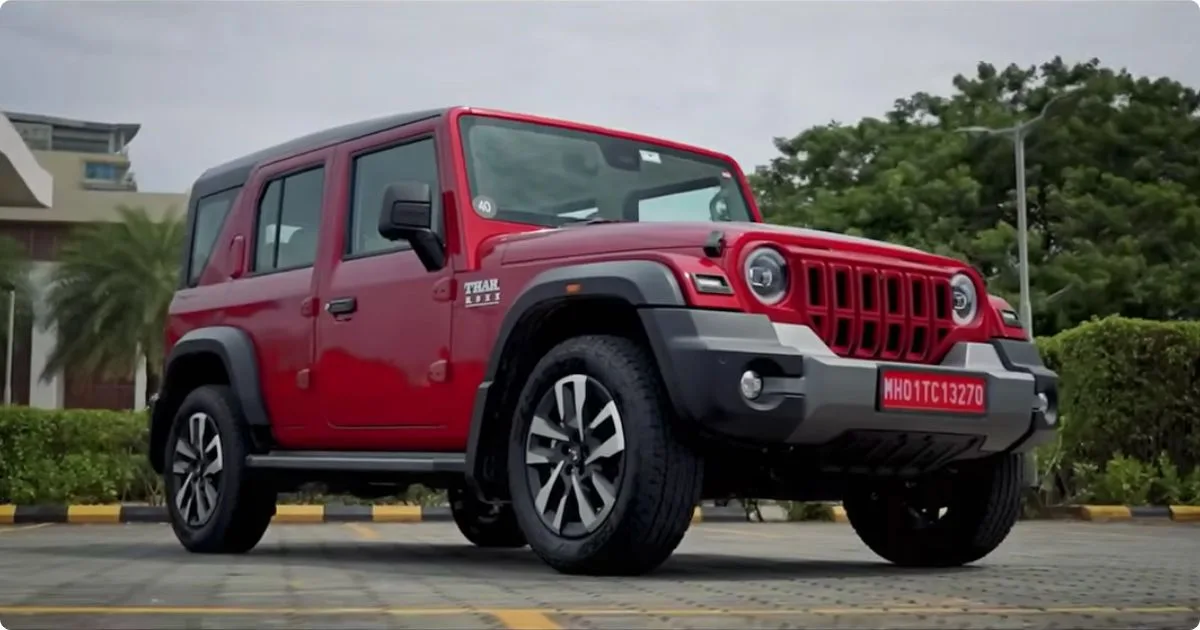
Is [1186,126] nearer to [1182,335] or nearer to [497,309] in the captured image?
[1182,335]

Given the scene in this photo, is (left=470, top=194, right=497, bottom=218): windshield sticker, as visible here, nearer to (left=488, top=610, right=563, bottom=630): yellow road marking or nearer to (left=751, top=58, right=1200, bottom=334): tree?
(left=488, top=610, right=563, bottom=630): yellow road marking

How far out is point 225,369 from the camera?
8727 mm

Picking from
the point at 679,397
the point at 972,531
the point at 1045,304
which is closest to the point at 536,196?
the point at 679,397

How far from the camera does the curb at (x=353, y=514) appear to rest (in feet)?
52.0

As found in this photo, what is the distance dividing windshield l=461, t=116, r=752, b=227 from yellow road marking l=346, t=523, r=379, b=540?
4.67m

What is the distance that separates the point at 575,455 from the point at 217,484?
9.54ft

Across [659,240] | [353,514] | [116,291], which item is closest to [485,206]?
[659,240]

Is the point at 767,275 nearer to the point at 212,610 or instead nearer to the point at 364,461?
the point at 364,461

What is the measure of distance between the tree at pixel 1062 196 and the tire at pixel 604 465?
26.8 m

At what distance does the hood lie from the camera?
6293 millimetres

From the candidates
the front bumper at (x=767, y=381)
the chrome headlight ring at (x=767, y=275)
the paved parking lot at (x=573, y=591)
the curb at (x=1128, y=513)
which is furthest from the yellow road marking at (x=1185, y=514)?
the chrome headlight ring at (x=767, y=275)

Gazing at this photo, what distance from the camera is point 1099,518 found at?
15.8 m

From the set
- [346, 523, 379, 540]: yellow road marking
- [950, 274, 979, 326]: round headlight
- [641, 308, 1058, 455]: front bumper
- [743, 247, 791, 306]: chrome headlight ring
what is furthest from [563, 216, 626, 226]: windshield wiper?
[346, 523, 379, 540]: yellow road marking

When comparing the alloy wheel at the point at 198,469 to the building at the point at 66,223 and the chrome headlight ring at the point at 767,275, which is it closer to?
the chrome headlight ring at the point at 767,275
